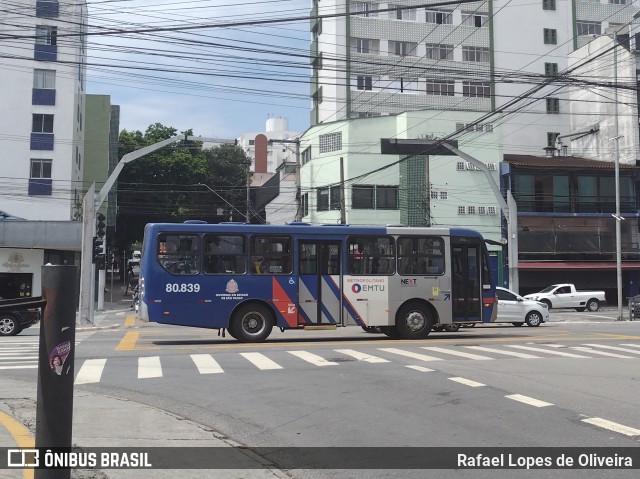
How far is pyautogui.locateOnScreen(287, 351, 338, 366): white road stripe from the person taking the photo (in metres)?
13.6

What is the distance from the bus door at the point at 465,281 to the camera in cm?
1936

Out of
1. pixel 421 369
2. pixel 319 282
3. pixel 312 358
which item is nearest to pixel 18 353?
pixel 312 358

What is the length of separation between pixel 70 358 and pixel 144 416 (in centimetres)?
456

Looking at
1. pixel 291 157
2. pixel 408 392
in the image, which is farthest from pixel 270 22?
pixel 291 157

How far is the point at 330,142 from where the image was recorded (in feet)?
161

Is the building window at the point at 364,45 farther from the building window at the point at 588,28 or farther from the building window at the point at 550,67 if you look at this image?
the building window at the point at 588,28

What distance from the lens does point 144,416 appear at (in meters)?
8.75

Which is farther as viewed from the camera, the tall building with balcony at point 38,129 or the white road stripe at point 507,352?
the tall building with balcony at point 38,129

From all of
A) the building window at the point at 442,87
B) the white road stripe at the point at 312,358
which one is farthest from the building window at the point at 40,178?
the white road stripe at the point at 312,358

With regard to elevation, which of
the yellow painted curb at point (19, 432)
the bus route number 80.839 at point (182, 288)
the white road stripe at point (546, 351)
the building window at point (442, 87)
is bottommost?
the yellow painted curb at point (19, 432)

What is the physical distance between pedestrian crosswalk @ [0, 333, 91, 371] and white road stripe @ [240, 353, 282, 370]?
13.9 feet

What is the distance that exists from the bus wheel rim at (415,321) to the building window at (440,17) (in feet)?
152

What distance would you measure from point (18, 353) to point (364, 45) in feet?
156

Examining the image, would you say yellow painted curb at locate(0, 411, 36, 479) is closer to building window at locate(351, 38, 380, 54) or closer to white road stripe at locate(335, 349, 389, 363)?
white road stripe at locate(335, 349, 389, 363)
